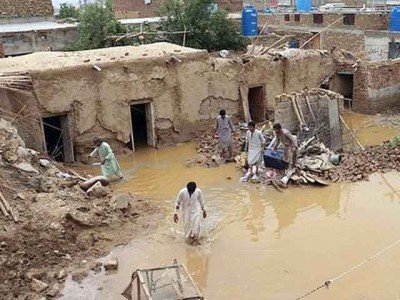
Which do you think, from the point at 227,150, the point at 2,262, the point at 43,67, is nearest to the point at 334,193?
the point at 227,150

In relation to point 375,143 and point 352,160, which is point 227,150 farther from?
point 375,143

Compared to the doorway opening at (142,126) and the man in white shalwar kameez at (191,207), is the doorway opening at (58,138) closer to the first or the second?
the doorway opening at (142,126)

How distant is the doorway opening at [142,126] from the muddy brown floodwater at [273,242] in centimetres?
250

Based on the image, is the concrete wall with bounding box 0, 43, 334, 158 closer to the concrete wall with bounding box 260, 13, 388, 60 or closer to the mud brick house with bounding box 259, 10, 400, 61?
the mud brick house with bounding box 259, 10, 400, 61

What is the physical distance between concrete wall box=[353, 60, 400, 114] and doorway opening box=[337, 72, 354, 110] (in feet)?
1.44

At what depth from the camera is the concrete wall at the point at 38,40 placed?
67.9 ft

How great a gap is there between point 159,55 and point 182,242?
7.43 m

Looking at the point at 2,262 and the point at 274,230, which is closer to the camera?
the point at 2,262

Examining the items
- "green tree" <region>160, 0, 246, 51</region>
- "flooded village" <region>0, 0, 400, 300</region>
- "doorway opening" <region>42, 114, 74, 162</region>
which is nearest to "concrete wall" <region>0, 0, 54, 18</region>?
"flooded village" <region>0, 0, 400, 300</region>

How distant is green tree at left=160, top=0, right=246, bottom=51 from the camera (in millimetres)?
21641

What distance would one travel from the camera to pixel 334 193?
12.1 meters

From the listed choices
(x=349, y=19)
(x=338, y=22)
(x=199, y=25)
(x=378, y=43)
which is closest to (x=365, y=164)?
(x=199, y=25)

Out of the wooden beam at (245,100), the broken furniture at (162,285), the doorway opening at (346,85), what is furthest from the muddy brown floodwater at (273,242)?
the doorway opening at (346,85)

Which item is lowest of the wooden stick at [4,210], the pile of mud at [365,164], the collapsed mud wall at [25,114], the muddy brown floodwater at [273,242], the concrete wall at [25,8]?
the muddy brown floodwater at [273,242]
